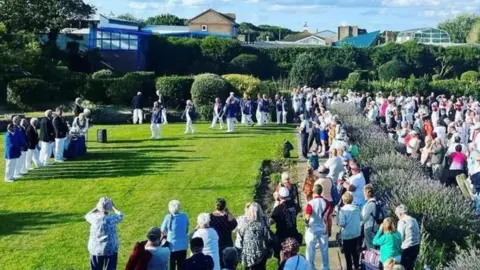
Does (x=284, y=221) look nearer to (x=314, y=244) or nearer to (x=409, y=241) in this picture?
(x=314, y=244)

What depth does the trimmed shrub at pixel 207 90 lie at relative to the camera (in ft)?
114

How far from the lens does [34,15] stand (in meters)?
46.2

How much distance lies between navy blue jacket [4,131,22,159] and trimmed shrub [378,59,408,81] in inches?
1650

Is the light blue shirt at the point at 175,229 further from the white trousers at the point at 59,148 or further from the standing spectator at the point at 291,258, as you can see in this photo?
the white trousers at the point at 59,148

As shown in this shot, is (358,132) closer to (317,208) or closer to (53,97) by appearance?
(317,208)

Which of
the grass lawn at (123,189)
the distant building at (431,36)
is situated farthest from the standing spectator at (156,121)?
the distant building at (431,36)

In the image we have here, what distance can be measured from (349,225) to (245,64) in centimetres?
4322

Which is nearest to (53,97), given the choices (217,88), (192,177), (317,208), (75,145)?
(217,88)

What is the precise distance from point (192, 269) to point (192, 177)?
35.5 feet

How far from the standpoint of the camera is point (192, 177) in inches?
736

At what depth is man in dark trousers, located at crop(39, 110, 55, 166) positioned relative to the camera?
19547 mm

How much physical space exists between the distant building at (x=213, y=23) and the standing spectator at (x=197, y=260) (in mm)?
87655

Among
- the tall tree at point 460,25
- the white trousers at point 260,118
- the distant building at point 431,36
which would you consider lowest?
the white trousers at point 260,118

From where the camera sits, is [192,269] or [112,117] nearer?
[192,269]
